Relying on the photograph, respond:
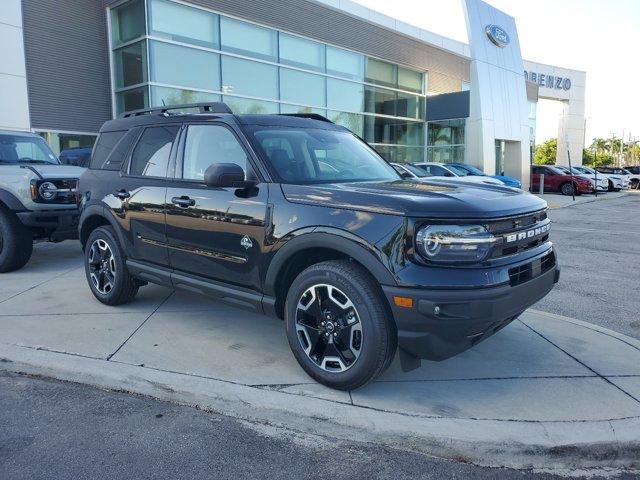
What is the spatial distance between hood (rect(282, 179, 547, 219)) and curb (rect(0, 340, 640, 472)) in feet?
4.05

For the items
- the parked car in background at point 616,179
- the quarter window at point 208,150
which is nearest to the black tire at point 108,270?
the quarter window at point 208,150

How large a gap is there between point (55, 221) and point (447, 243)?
5962 millimetres

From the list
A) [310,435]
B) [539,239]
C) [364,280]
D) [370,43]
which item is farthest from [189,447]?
[370,43]

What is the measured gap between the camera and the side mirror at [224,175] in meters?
3.66

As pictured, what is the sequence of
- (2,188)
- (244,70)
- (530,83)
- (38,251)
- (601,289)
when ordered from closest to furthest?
(601,289) < (2,188) < (38,251) < (244,70) < (530,83)

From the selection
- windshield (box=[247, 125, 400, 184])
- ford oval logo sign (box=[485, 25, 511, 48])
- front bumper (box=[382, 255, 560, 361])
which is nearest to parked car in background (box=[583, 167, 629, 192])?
ford oval logo sign (box=[485, 25, 511, 48])

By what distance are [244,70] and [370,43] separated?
7.73m

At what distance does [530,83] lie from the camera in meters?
37.8

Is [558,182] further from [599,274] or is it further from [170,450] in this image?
[170,450]

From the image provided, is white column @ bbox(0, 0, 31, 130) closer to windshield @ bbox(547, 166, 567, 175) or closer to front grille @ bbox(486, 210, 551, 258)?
front grille @ bbox(486, 210, 551, 258)

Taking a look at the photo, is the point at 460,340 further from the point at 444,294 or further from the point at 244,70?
the point at 244,70

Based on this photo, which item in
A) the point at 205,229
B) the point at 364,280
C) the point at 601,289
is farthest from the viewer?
the point at 601,289

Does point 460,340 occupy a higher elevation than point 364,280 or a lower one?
lower

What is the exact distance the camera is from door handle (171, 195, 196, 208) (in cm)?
429
